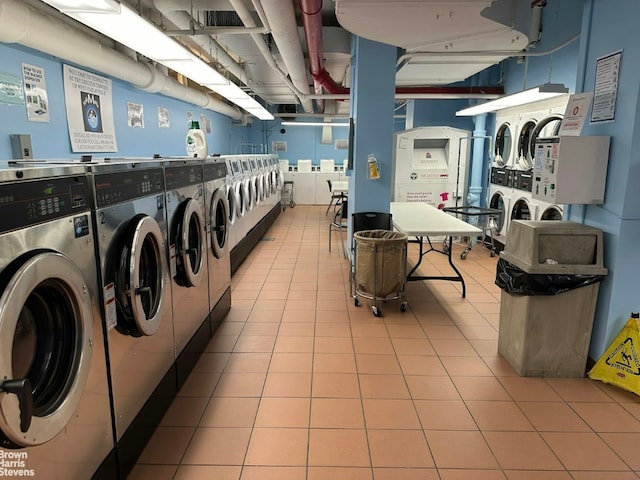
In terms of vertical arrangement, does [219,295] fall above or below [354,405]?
above

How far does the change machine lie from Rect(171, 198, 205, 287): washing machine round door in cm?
462

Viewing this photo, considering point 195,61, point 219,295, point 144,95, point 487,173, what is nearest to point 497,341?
point 219,295

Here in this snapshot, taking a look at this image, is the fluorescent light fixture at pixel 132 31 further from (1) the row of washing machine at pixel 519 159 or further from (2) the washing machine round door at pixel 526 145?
(2) the washing machine round door at pixel 526 145

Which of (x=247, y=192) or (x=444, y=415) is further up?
(x=247, y=192)

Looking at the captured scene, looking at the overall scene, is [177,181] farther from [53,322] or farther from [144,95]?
[144,95]

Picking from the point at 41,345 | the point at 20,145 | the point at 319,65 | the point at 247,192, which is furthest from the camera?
the point at 247,192

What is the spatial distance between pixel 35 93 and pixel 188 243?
233 centimetres

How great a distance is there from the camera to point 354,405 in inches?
109

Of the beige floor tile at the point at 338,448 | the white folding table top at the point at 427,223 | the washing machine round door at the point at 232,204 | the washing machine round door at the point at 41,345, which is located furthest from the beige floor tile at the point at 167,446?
the washing machine round door at the point at 232,204

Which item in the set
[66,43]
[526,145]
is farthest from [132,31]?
[526,145]

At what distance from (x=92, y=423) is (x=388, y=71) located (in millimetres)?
4489

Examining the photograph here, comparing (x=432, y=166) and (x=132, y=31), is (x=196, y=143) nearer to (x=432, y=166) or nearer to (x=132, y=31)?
(x=132, y=31)

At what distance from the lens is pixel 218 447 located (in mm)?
2361

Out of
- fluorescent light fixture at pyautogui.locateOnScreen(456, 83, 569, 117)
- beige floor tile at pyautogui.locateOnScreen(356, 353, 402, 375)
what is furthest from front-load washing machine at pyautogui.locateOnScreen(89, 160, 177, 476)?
fluorescent light fixture at pyautogui.locateOnScreen(456, 83, 569, 117)
